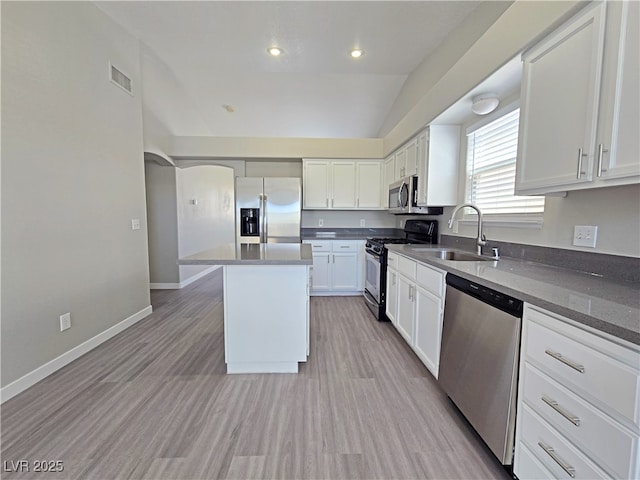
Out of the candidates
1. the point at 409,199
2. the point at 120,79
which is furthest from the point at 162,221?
the point at 409,199

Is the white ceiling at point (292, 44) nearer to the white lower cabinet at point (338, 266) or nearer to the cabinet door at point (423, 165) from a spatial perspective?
the cabinet door at point (423, 165)

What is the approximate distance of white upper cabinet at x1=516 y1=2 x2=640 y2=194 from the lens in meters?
1.08

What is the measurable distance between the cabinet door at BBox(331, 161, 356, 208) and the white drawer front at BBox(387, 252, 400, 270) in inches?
63.3

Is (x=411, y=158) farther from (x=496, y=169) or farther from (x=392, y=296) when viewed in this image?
(x=392, y=296)

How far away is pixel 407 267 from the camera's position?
2.54 metres

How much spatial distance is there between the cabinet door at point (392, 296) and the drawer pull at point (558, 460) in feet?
5.81

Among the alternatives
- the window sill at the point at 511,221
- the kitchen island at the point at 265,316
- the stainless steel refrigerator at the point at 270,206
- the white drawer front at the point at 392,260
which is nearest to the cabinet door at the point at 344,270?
the stainless steel refrigerator at the point at 270,206

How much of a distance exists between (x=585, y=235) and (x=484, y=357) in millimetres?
931

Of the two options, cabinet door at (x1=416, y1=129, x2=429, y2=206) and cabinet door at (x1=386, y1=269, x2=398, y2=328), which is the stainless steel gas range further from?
cabinet door at (x1=416, y1=129, x2=429, y2=206)

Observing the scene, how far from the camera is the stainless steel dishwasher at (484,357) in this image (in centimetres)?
124

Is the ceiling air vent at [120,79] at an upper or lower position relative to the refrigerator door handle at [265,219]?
upper

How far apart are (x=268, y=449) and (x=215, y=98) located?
213 inches

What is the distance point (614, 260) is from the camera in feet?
4.53

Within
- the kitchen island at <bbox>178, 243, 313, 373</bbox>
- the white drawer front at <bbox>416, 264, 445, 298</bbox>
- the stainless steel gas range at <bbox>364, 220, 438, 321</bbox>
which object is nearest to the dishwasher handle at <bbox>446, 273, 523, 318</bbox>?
the white drawer front at <bbox>416, 264, 445, 298</bbox>
